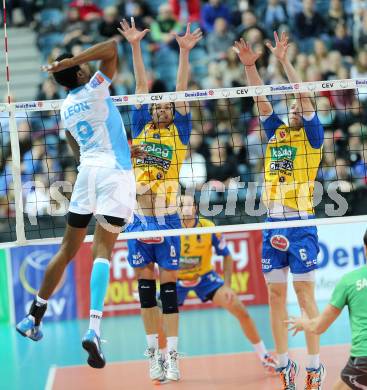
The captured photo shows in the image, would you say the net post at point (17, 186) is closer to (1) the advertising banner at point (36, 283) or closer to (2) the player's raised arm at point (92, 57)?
(2) the player's raised arm at point (92, 57)

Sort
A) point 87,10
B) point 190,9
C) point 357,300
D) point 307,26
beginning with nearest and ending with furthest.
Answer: point 357,300 → point 307,26 → point 87,10 → point 190,9

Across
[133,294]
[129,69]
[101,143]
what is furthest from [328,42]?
[101,143]

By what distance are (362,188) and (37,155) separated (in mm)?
5579

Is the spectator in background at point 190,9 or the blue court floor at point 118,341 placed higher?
the spectator in background at point 190,9

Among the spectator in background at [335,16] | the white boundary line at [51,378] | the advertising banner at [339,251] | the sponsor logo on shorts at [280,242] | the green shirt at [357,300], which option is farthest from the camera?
the spectator in background at [335,16]

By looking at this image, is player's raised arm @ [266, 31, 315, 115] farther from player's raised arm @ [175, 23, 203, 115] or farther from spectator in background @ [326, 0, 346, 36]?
spectator in background @ [326, 0, 346, 36]

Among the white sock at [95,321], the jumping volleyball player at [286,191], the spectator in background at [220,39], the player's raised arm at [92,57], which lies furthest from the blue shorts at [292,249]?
the spectator in background at [220,39]

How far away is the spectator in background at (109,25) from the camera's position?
1705cm

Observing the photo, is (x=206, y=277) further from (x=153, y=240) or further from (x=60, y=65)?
(x=60, y=65)

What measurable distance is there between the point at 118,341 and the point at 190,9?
8554 mm

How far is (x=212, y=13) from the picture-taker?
17781 millimetres

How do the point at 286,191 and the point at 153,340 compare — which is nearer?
the point at 286,191

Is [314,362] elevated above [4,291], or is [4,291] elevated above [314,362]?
[4,291]

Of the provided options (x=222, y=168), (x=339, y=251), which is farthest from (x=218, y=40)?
(x=339, y=251)
